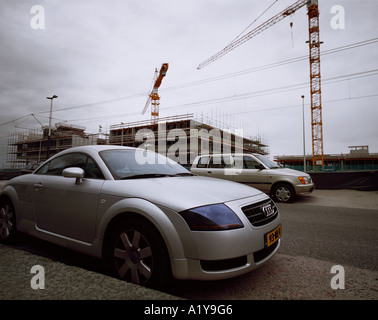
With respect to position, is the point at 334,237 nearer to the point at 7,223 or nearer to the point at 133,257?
the point at 133,257

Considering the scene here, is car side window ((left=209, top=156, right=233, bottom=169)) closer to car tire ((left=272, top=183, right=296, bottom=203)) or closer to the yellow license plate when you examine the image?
car tire ((left=272, top=183, right=296, bottom=203))

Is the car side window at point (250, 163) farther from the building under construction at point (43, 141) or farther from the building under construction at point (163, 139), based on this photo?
the building under construction at point (43, 141)

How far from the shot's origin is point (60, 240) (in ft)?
8.11

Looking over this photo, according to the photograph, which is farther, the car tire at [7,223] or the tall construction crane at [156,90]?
the tall construction crane at [156,90]

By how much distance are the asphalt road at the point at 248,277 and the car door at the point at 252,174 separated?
4508mm

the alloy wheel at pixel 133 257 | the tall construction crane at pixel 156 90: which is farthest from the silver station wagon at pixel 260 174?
the tall construction crane at pixel 156 90

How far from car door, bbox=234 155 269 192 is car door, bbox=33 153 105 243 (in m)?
6.79

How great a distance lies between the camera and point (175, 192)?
2.03 metres

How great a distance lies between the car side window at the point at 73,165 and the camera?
256cm

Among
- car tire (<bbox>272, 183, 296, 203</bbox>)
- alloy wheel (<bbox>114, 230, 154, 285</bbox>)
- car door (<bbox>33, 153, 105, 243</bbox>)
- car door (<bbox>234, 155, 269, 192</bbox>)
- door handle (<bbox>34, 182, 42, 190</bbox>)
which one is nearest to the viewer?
alloy wheel (<bbox>114, 230, 154, 285</bbox>)

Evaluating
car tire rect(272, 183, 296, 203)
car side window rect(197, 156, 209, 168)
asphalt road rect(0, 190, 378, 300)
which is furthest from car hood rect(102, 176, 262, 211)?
car side window rect(197, 156, 209, 168)

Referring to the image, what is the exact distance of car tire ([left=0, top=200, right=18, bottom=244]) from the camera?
9.97 feet
